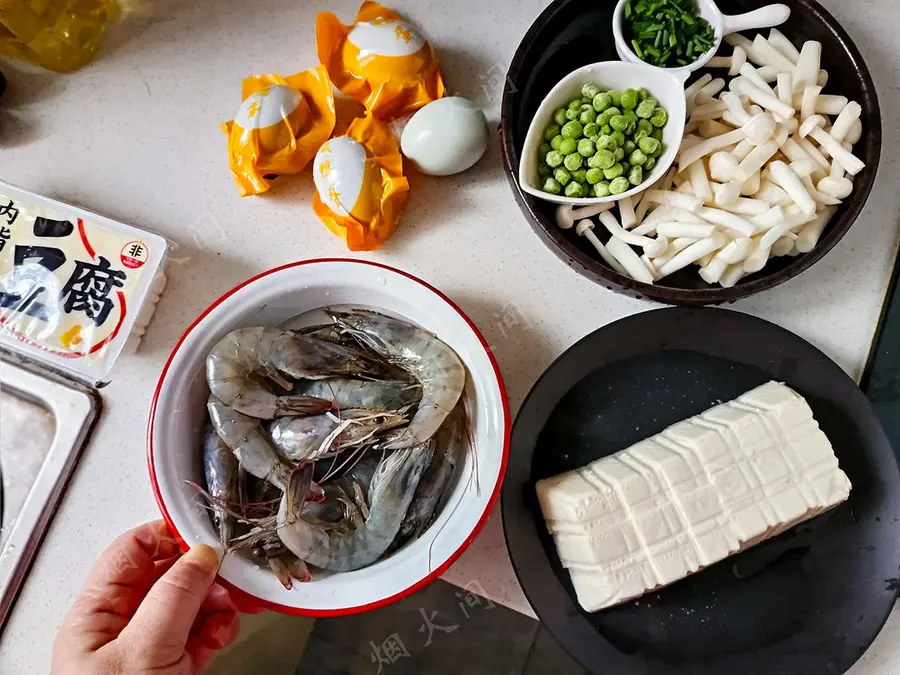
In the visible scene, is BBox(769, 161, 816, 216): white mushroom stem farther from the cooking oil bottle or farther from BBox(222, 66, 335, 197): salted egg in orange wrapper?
the cooking oil bottle

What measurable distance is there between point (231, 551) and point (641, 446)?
0.47m

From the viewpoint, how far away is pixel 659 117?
0.91 meters

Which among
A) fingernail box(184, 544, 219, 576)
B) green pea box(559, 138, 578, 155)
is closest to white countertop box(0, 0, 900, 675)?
green pea box(559, 138, 578, 155)

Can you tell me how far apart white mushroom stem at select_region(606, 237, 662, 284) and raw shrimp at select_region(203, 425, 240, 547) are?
0.51 meters

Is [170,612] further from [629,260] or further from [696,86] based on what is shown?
[696,86]

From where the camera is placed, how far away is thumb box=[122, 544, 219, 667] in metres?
0.72

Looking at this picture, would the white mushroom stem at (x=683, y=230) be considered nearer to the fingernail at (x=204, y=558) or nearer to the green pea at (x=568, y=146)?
the green pea at (x=568, y=146)

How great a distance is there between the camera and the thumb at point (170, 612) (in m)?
0.72

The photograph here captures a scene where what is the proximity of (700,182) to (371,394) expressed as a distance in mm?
470

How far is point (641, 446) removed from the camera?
88cm

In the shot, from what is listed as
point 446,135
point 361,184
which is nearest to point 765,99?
point 446,135

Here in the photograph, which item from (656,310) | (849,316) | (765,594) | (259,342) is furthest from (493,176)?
(765,594)

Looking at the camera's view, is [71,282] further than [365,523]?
Yes

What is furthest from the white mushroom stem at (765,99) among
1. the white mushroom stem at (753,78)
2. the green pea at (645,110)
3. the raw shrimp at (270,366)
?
the raw shrimp at (270,366)
